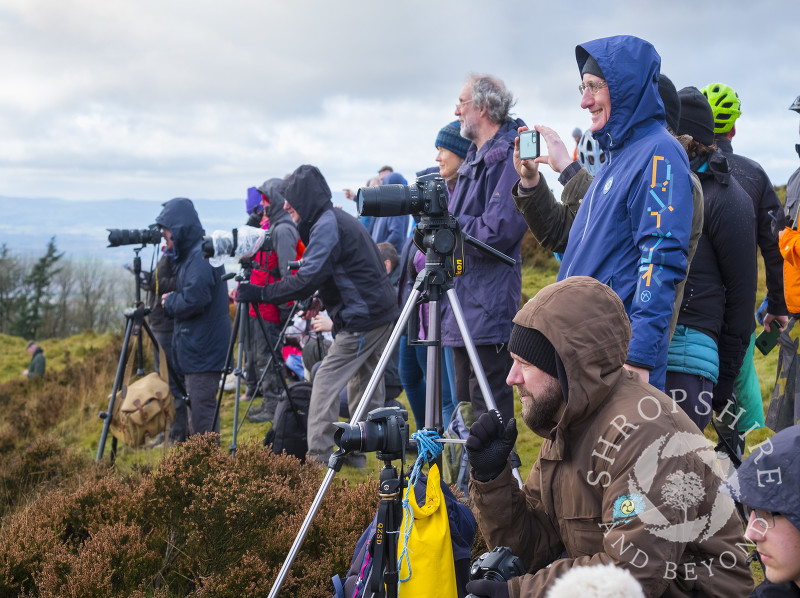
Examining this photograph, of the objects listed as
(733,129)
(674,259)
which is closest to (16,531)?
(674,259)

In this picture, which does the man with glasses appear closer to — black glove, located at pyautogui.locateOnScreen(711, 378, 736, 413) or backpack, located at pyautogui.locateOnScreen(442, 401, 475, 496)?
black glove, located at pyautogui.locateOnScreen(711, 378, 736, 413)

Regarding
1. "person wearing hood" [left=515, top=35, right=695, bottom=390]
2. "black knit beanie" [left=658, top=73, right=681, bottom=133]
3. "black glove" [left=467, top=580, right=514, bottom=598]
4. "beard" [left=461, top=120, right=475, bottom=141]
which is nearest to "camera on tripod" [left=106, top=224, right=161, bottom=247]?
"beard" [left=461, top=120, right=475, bottom=141]

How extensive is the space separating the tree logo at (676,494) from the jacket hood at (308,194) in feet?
12.6

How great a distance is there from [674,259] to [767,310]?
192 centimetres

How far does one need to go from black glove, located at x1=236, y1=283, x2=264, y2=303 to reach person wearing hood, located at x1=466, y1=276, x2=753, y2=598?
3179mm

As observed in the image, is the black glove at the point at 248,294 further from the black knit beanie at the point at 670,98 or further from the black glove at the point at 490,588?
the black glove at the point at 490,588

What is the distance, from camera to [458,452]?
14.0 feet

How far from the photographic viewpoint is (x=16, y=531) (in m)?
3.97

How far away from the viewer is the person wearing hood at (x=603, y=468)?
1.91m

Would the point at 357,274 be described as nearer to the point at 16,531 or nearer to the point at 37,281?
the point at 16,531

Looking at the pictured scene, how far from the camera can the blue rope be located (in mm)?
2400

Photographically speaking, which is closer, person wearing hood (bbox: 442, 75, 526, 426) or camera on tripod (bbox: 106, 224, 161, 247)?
A: person wearing hood (bbox: 442, 75, 526, 426)

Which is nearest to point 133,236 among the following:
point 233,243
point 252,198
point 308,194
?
point 233,243

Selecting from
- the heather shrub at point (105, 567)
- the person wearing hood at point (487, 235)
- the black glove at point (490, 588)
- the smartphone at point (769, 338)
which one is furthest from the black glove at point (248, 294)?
the black glove at point (490, 588)
